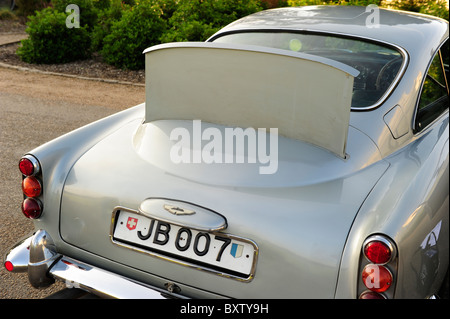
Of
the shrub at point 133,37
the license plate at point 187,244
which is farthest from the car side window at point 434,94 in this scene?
the shrub at point 133,37

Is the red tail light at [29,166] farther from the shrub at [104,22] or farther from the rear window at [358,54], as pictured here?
the shrub at [104,22]

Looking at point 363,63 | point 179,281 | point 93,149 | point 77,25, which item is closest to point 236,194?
point 179,281

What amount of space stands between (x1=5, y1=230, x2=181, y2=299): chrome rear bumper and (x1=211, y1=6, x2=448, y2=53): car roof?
2065 mm

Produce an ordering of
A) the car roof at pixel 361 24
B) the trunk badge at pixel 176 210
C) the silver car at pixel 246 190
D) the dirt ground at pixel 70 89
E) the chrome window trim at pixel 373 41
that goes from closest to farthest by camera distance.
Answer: the silver car at pixel 246 190, the trunk badge at pixel 176 210, the chrome window trim at pixel 373 41, the car roof at pixel 361 24, the dirt ground at pixel 70 89

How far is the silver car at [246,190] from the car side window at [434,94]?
0.12 meters

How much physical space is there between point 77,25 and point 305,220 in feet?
31.0

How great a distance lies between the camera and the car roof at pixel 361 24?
3.23 meters

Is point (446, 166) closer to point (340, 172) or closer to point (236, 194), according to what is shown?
point (340, 172)

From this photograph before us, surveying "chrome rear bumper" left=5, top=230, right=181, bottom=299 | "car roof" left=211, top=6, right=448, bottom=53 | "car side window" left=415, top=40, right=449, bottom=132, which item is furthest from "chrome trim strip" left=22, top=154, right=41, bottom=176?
"car side window" left=415, top=40, right=449, bottom=132

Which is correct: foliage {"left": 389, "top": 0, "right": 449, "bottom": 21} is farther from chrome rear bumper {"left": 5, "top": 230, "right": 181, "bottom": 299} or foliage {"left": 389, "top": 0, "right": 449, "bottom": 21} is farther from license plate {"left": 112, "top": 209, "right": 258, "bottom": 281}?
chrome rear bumper {"left": 5, "top": 230, "right": 181, "bottom": 299}

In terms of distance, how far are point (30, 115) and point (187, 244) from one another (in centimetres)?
522

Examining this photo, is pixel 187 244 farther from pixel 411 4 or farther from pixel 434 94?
pixel 411 4

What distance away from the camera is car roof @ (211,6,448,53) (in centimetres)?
323

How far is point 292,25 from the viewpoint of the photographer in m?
3.53
